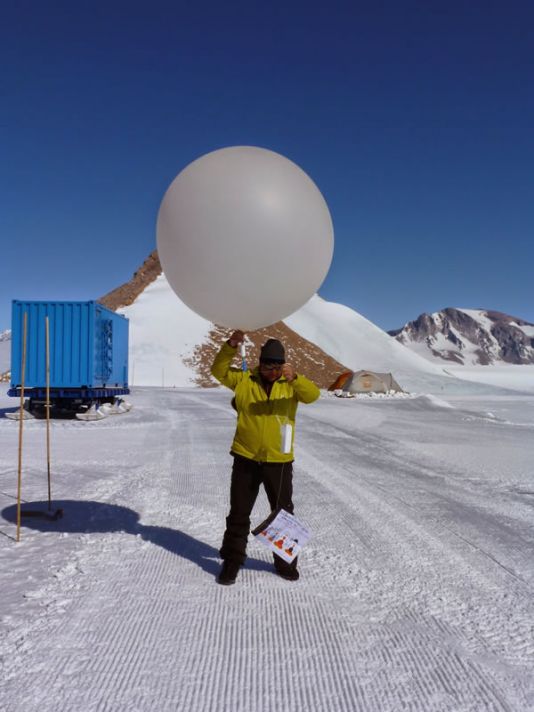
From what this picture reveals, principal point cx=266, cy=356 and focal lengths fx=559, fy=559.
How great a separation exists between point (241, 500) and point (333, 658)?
4.71ft

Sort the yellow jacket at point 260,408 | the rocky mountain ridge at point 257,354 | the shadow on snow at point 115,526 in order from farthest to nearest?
the rocky mountain ridge at point 257,354 < the shadow on snow at point 115,526 < the yellow jacket at point 260,408

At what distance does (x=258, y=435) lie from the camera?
428 centimetres

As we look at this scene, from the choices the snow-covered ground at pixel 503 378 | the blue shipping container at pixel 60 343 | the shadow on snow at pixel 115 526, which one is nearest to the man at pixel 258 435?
the shadow on snow at pixel 115 526

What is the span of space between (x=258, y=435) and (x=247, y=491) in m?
0.46

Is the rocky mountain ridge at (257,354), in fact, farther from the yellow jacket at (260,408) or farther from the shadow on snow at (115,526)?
the yellow jacket at (260,408)

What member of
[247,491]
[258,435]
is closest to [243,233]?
[258,435]

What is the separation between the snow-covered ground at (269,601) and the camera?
9.30ft

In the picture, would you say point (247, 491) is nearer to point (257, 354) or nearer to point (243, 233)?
point (243, 233)

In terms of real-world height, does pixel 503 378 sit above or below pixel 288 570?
above

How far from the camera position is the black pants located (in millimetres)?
4309

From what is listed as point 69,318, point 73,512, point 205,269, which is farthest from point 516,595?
point 69,318

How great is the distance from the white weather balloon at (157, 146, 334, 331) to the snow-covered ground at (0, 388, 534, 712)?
213 centimetres

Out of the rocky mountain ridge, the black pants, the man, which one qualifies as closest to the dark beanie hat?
the man

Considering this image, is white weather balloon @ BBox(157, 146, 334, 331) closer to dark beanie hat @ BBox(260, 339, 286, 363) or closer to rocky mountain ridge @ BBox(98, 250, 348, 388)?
dark beanie hat @ BBox(260, 339, 286, 363)
